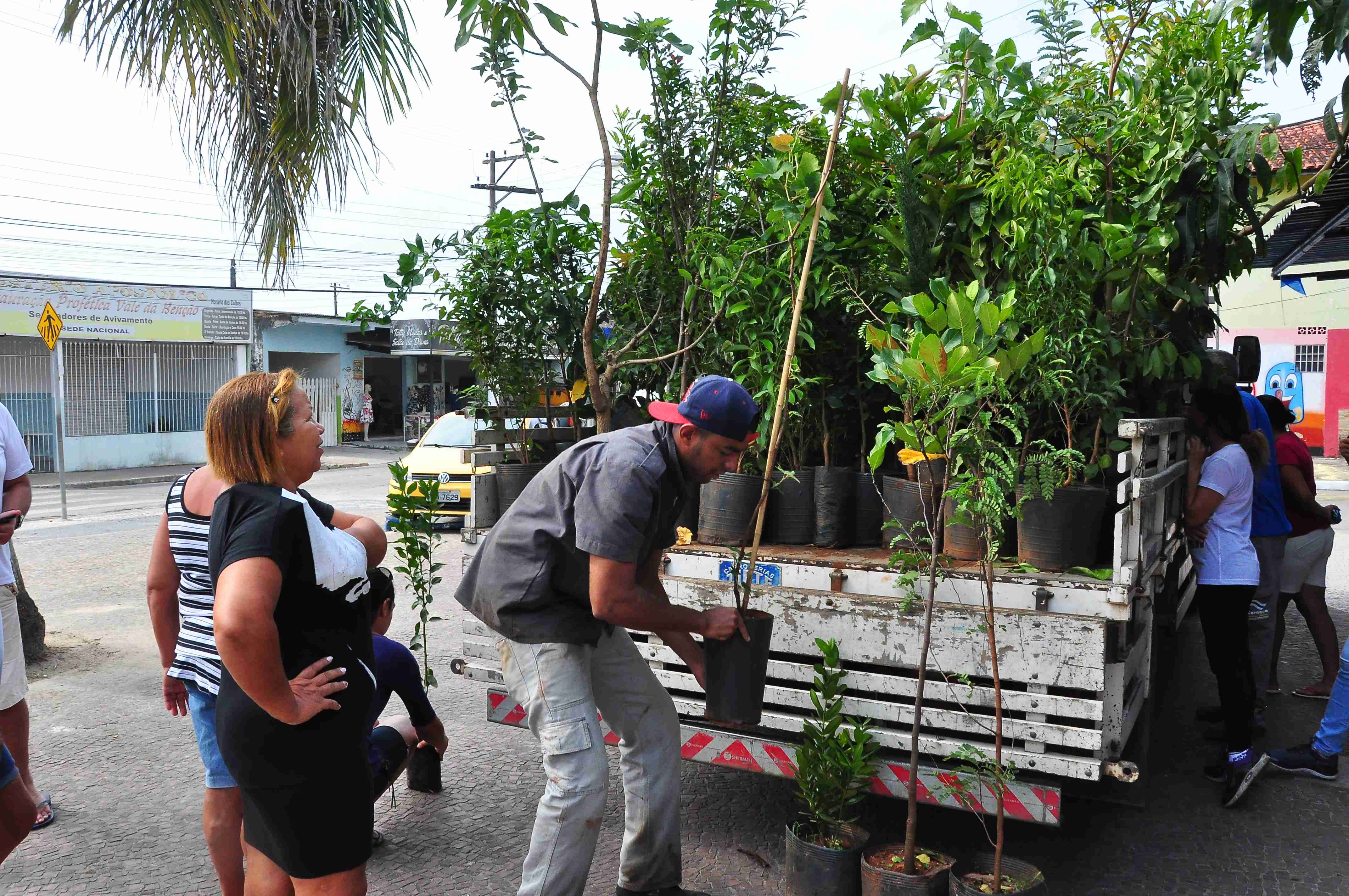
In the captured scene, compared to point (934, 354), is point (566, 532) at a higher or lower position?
lower

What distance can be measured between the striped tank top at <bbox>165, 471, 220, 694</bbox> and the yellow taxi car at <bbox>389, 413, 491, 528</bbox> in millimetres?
7798

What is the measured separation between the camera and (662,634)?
341cm

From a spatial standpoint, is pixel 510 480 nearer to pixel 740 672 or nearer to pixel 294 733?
pixel 740 672

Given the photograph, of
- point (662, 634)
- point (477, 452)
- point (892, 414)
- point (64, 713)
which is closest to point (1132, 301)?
point (892, 414)

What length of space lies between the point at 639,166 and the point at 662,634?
107 inches

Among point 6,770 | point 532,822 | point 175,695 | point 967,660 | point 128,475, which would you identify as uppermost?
point 967,660

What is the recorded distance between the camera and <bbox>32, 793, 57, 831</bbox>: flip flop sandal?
4.25 meters

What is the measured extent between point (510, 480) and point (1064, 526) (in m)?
2.64

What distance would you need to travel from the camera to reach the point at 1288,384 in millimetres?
23453

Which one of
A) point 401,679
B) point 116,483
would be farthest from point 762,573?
point 116,483

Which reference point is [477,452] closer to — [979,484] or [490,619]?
[490,619]

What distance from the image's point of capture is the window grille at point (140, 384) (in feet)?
75.1

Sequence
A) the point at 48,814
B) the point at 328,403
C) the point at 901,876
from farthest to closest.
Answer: the point at 328,403, the point at 48,814, the point at 901,876

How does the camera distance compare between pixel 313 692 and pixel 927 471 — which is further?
pixel 927 471
